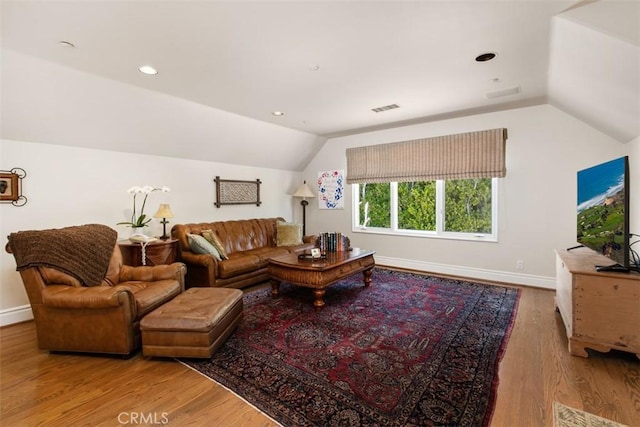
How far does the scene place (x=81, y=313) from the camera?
230 cm

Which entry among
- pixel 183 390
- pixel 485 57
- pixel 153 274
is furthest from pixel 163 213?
pixel 485 57

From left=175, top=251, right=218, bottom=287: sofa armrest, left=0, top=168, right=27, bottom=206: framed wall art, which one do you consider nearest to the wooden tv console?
left=175, top=251, right=218, bottom=287: sofa armrest

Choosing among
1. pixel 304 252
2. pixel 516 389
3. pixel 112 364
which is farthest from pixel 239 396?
pixel 304 252

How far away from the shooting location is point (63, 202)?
3377 millimetres

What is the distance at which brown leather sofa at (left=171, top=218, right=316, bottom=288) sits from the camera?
12.3 ft

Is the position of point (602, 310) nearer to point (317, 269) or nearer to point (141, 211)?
point (317, 269)

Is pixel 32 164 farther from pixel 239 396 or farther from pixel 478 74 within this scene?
pixel 478 74

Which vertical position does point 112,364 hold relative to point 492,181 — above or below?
below

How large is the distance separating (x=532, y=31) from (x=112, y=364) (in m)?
4.07

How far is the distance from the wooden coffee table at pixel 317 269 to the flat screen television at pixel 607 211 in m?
2.26

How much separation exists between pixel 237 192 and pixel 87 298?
329 cm

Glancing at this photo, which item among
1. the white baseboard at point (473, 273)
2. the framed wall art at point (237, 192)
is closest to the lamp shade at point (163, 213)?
the framed wall art at point (237, 192)

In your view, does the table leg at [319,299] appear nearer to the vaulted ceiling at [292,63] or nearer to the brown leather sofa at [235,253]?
the brown leather sofa at [235,253]

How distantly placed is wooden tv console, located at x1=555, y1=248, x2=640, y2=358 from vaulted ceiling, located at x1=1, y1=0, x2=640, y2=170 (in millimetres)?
1393
